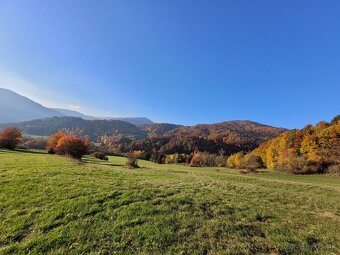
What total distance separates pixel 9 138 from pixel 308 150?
9974cm

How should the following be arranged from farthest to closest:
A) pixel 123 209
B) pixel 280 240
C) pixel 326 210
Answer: pixel 326 210, pixel 123 209, pixel 280 240

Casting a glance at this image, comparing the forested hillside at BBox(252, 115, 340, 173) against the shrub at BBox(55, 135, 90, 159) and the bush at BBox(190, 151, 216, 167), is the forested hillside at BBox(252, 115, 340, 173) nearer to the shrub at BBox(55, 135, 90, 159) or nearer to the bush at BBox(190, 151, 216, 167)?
the bush at BBox(190, 151, 216, 167)

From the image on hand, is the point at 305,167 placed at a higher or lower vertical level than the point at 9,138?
higher

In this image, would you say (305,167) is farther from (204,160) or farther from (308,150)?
(204,160)

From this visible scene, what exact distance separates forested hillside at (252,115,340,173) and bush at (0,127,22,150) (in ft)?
277

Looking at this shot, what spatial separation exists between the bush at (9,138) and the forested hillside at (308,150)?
8432 cm

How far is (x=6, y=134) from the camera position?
203 ft

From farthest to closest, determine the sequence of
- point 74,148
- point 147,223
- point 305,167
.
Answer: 1. point 305,167
2. point 74,148
3. point 147,223

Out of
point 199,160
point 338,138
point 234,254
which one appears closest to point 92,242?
point 234,254

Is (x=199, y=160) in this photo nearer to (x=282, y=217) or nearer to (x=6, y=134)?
(x=6, y=134)

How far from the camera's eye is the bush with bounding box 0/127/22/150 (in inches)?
2388

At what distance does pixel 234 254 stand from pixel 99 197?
777 cm

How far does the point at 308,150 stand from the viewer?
6975cm

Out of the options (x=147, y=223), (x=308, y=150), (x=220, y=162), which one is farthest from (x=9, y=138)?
(x=308, y=150)
